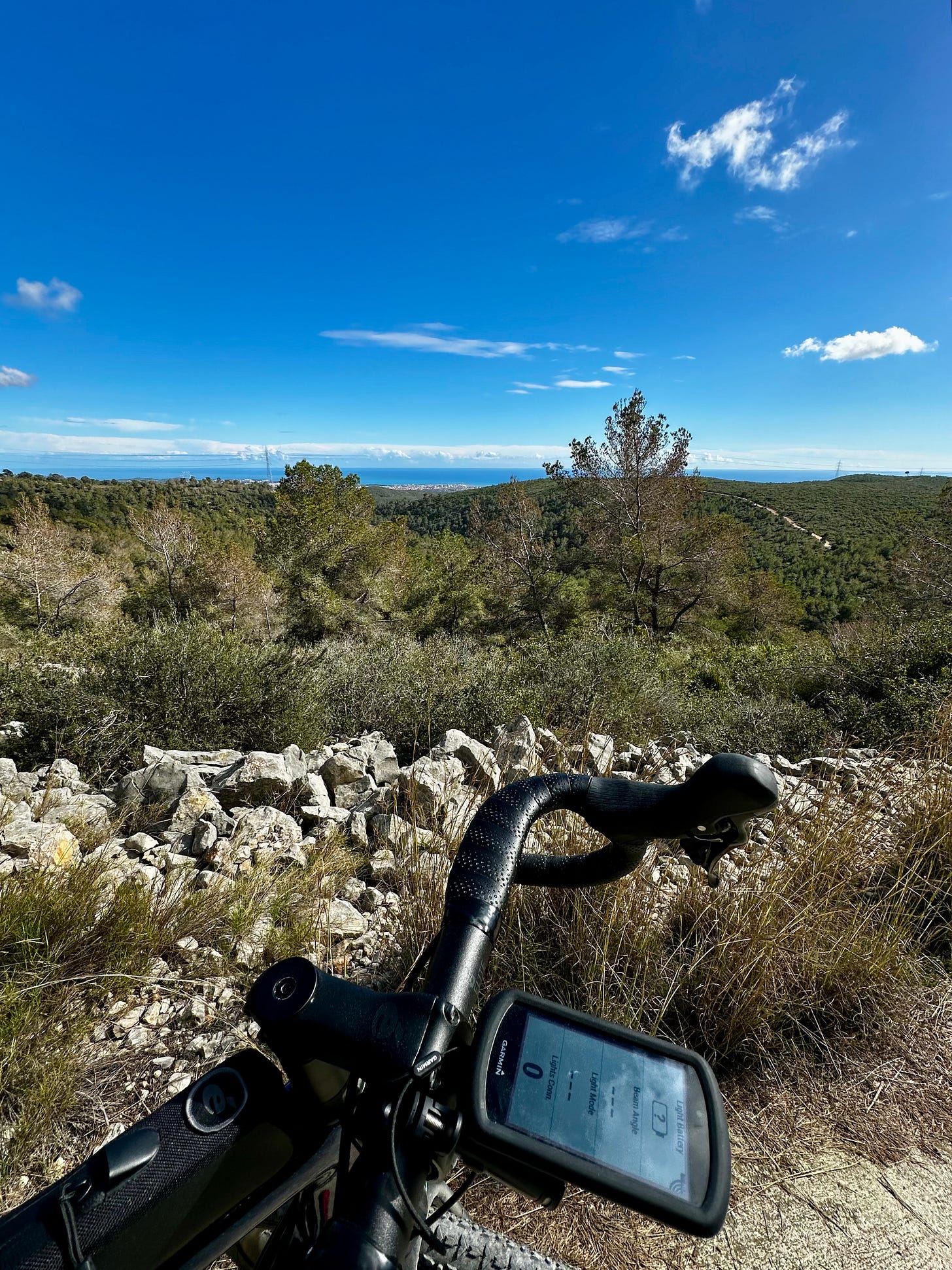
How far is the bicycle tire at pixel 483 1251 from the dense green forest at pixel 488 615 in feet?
5.63

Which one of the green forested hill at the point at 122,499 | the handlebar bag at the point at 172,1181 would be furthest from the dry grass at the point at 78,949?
the green forested hill at the point at 122,499

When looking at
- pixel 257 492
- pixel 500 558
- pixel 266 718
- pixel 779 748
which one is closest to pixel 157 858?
pixel 266 718

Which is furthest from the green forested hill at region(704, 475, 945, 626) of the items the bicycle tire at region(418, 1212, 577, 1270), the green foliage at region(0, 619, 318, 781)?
the bicycle tire at region(418, 1212, 577, 1270)

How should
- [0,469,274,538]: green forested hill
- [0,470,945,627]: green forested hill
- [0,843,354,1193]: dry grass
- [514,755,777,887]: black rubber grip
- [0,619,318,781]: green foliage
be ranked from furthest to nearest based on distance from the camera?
[0,469,274,538]: green forested hill → [0,470,945,627]: green forested hill → [0,619,318,781]: green foliage → [0,843,354,1193]: dry grass → [514,755,777,887]: black rubber grip

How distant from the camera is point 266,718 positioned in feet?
16.5

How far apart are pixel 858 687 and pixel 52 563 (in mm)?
22682

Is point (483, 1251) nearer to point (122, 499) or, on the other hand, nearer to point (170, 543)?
point (170, 543)

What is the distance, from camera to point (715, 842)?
0.87m

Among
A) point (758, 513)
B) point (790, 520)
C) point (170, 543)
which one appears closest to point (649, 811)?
point (170, 543)

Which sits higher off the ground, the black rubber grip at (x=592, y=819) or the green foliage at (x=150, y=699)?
the black rubber grip at (x=592, y=819)

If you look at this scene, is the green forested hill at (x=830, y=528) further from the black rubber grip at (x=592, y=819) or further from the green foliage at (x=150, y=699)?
the black rubber grip at (x=592, y=819)

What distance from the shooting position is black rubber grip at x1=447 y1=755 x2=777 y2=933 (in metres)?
0.77

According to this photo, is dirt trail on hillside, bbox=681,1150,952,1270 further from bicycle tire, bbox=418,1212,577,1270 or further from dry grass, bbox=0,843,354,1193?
dry grass, bbox=0,843,354,1193

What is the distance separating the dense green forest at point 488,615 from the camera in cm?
507
